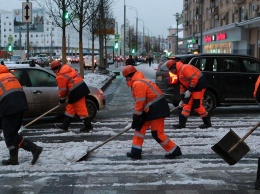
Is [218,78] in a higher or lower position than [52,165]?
higher

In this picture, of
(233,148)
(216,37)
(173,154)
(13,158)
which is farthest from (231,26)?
(13,158)

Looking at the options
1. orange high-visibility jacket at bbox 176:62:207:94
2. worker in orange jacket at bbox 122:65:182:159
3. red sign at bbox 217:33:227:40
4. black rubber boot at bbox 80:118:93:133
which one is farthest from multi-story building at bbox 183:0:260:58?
worker in orange jacket at bbox 122:65:182:159

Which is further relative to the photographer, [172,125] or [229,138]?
[172,125]

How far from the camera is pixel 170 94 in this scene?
1165 cm

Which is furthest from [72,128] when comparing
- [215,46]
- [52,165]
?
[215,46]

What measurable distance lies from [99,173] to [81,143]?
2004 mm

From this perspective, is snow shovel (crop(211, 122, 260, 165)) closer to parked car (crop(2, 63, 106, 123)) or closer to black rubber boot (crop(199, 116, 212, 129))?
black rubber boot (crop(199, 116, 212, 129))

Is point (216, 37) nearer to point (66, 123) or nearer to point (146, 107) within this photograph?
point (66, 123)

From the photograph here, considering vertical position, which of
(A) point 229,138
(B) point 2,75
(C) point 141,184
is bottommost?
(C) point 141,184

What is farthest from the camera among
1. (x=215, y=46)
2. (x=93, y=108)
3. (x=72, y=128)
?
(x=215, y=46)

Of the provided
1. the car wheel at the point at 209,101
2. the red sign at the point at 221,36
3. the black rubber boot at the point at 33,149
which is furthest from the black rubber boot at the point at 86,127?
the red sign at the point at 221,36

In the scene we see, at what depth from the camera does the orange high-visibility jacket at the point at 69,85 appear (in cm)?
898

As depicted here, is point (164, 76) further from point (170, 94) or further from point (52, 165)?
point (52, 165)

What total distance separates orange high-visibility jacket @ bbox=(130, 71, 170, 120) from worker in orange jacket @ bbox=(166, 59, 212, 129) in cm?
256
